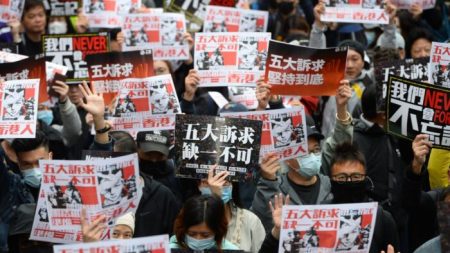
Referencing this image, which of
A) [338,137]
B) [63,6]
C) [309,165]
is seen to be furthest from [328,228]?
[63,6]

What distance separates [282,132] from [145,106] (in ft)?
5.03

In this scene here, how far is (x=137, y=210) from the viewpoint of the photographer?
329 inches

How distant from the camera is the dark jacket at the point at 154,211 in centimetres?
837

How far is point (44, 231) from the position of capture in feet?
25.0

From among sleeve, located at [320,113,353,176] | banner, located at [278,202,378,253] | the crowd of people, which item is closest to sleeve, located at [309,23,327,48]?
the crowd of people

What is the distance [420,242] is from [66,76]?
13.1 feet

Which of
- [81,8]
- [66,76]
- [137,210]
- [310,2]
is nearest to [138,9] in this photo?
[81,8]

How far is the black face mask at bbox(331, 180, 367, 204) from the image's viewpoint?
26.3ft

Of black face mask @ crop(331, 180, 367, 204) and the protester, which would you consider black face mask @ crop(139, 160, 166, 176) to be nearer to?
black face mask @ crop(331, 180, 367, 204)

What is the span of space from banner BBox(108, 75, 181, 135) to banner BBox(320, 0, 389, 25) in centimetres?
250

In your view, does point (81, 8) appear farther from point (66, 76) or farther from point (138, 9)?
point (66, 76)

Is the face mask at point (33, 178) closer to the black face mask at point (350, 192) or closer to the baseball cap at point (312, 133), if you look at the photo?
the baseball cap at point (312, 133)

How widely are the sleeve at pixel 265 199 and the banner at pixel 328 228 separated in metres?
1.10

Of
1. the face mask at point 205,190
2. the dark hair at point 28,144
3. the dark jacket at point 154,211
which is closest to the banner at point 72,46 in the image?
the dark hair at point 28,144
